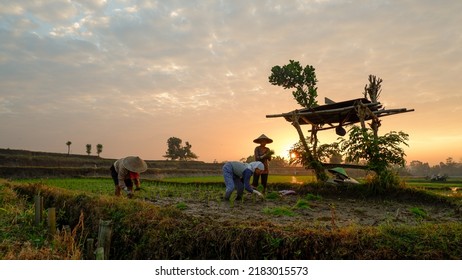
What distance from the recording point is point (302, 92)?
45.2ft

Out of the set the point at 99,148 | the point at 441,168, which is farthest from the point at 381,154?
the point at 441,168

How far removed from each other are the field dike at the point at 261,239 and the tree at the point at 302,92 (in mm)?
6643

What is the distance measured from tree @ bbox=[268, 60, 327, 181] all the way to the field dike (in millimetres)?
6643

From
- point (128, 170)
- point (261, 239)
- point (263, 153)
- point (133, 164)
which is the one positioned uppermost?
point (263, 153)

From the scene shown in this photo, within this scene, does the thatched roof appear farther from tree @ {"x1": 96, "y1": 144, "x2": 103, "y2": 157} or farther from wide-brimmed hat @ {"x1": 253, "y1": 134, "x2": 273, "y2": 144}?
tree @ {"x1": 96, "y1": 144, "x2": 103, "y2": 157}

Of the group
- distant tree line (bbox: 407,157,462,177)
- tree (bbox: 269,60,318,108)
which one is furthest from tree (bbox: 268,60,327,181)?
distant tree line (bbox: 407,157,462,177)

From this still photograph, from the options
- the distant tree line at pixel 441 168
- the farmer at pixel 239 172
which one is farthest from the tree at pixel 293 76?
the distant tree line at pixel 441 168

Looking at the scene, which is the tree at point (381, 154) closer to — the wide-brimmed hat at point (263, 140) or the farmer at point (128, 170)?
the wide-brimmed hat at point (263, 140)

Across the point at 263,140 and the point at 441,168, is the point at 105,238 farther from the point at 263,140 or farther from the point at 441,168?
the point at 441,168

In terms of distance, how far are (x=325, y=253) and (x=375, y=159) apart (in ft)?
22.0

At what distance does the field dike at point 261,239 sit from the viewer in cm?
394

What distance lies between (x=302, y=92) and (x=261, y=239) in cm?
1024

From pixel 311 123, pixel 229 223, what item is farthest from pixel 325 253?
pixel 311 123

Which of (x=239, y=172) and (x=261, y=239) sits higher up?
(x=239, y=172)
